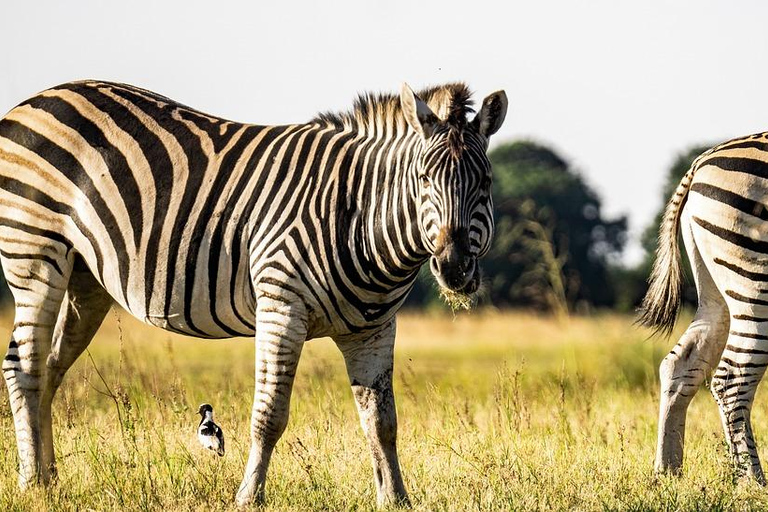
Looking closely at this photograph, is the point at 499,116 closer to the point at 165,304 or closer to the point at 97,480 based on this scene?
the point at 165,304

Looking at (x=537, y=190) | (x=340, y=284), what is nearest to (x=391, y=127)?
(x=340, y=284)

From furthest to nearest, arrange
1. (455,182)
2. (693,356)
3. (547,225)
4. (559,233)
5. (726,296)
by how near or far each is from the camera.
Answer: (559,233) < (547,225) < (693,356) < (726,296) < (455,182)

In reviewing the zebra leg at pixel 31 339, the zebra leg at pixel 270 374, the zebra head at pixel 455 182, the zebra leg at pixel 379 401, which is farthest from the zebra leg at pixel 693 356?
the zebra leg at pixel 31 339

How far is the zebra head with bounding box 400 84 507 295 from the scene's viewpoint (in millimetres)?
5586

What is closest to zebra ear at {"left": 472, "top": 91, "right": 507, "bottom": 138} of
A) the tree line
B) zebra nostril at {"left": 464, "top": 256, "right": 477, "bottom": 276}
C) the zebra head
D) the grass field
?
the zebra head

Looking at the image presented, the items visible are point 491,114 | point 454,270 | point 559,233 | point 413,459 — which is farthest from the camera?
point 559,233

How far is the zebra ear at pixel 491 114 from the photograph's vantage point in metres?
5.94

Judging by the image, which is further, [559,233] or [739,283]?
[559,233]

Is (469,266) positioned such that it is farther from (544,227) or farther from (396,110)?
(544,227)

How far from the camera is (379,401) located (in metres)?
6.54

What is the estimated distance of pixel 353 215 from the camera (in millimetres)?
6223

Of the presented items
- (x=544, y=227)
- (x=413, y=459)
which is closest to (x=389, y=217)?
(x=413, y=459)

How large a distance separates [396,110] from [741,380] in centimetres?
312

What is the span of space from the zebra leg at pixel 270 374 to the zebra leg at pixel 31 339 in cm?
155
